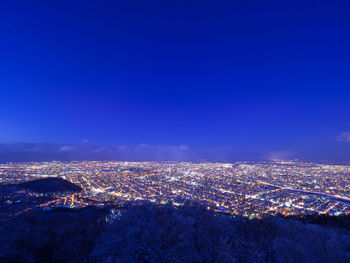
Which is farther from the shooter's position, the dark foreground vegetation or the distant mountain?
the distant mountain

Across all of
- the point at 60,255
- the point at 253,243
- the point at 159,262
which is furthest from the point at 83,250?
the point at 253,243

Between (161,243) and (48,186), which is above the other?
(161,243)

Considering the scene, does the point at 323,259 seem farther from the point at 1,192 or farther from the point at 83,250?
the point at 1,192

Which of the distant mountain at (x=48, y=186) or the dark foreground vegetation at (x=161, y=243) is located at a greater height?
the dark foreground vegetation at (x=161, y=243)

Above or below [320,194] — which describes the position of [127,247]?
above

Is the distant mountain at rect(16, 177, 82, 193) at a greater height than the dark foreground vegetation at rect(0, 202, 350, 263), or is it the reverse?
the dark foreground vegetation at rect(0, 202, 350, 263)

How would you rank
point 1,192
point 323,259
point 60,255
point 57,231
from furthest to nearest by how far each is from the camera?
point 1,192 → point 57,231 → point 60,255 → point 323,259

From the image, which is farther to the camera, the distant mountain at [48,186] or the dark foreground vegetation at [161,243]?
the distant mountain at [48,186]

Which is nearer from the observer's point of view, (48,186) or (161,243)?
(161,243)
